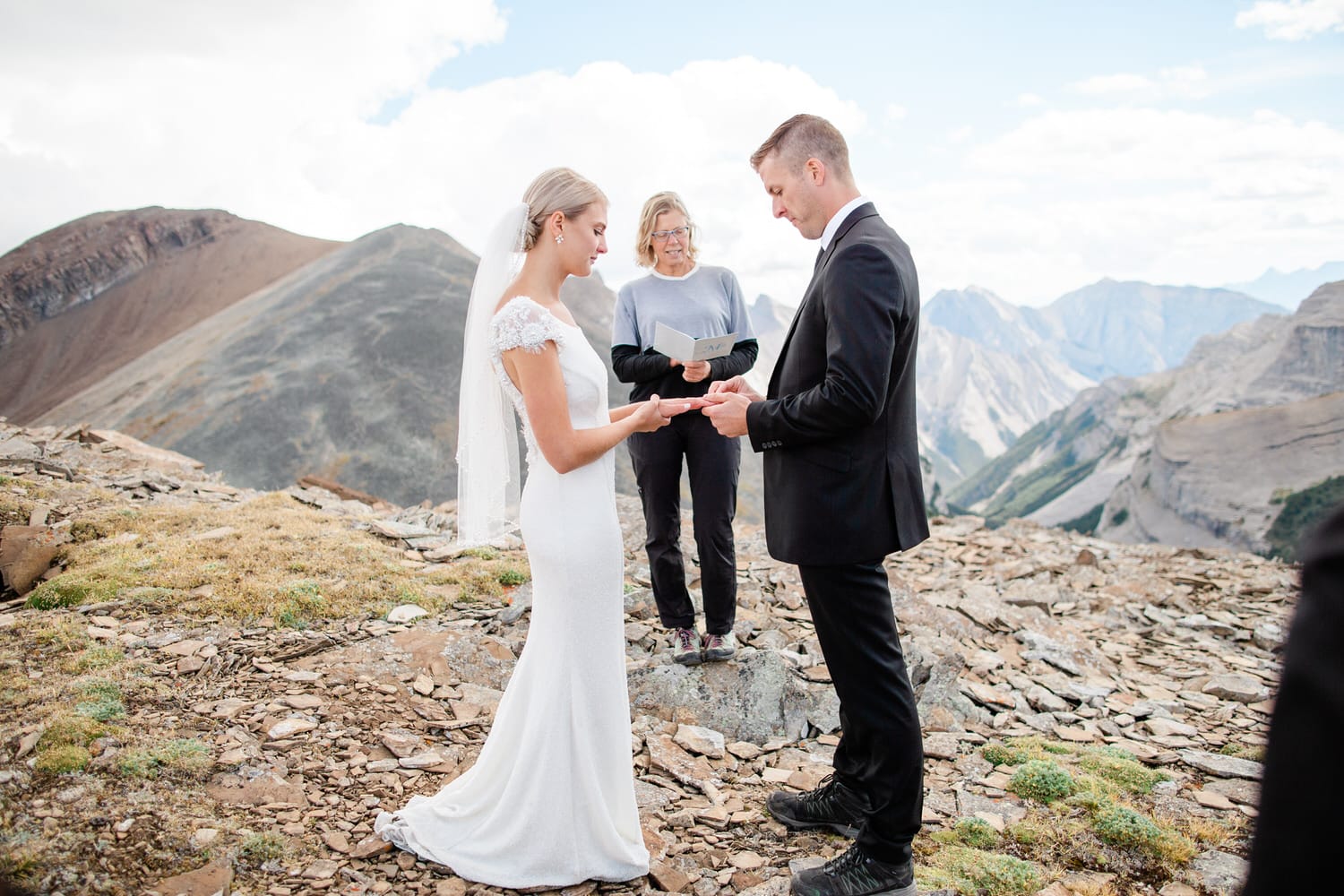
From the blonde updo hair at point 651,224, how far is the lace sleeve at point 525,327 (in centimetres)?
223

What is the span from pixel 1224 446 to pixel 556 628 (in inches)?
3058

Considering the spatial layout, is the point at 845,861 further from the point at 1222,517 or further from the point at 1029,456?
the point at 1029,456

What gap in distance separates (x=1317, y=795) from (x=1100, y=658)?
7.79 m

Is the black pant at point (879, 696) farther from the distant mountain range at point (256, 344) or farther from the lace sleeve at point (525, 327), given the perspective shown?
the distant mountain range at point (256, 344)

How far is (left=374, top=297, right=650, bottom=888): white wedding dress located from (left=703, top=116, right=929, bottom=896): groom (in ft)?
2.53

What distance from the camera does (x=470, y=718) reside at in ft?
16.4

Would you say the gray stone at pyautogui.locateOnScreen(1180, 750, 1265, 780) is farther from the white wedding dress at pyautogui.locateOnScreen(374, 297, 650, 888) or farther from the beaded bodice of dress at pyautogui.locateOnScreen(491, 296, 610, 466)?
the beaded bodice of dress at pyautogui.locateOnScreen(491, 296, 610, 466)

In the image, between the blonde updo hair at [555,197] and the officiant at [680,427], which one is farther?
A: the officiant at [680,427]

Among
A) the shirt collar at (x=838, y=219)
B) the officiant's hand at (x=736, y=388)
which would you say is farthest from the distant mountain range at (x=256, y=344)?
the shirt collar at (x=838, y=219)

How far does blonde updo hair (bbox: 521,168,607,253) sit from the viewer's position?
11.4 feet

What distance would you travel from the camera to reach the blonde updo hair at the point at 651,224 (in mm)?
5348

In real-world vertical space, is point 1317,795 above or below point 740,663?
above

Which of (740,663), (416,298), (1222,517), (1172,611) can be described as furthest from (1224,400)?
(740,663)

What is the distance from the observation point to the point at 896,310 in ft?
10.2
